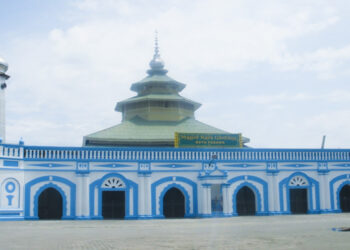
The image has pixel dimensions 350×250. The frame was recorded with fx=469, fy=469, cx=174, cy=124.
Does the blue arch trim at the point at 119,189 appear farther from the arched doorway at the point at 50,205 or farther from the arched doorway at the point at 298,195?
the arched doorway at the point at 298,195

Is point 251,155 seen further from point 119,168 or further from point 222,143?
point 119,168

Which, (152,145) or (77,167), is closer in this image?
(77,167)

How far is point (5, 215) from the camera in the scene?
26812 millimetres

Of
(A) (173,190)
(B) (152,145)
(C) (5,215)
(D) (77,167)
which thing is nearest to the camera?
(C) (5,215)

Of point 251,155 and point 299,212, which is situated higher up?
point 251,155

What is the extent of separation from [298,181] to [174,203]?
8.72 metres

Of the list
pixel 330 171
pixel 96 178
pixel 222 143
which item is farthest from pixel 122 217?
pixel 330 171

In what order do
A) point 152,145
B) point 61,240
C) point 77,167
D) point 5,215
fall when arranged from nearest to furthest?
point 61,240
point 5,215
point 77,167
point 152,145

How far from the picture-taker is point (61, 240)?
1493cm

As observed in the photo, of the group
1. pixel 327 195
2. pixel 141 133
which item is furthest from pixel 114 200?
pixel 327 195

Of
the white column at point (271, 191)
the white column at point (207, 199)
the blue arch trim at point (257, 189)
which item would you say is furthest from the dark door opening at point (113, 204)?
the white column at point (271, 191)

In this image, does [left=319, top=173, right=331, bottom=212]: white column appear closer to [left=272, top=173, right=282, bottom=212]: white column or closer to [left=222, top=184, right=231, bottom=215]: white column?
[left=272, top=173, right=282, bottom=212]: white column

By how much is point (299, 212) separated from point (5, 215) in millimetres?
19259

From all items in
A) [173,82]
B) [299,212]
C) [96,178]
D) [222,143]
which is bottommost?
[299,212]
